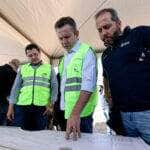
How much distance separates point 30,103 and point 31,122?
0.62 ft

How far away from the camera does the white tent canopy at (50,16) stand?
525 cm

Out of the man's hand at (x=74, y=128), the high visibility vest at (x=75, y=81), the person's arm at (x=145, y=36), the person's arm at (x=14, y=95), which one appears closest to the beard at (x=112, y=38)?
the person's arm at (x=145, y=36)

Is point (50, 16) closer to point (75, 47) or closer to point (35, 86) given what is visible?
point (35, 86)

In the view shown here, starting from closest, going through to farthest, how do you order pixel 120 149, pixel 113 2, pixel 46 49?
pixel 120 149
pixel 113 2
pixel 46 49

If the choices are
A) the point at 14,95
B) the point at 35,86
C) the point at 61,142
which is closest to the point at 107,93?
the point at 61,142

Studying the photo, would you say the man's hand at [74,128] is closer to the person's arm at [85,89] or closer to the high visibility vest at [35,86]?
the person's arm at [85,89]

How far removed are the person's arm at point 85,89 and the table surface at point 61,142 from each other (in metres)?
0.05

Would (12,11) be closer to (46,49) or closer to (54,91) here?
(46,49)

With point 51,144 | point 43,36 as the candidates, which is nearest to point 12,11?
point 43,36

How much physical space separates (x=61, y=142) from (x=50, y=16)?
13.1 feet

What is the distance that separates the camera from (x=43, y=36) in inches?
247

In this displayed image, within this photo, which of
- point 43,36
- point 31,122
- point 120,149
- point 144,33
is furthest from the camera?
point 43,36

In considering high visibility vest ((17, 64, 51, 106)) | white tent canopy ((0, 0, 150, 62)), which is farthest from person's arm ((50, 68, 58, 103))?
white tent canopy ((0, 0, 150, 62))

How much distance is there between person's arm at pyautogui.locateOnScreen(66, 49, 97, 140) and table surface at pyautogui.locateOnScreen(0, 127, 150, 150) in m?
0.05
